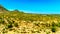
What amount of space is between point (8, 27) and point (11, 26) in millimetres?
505

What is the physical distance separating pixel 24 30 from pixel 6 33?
94.7 inches

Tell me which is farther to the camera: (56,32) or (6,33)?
(56,32)

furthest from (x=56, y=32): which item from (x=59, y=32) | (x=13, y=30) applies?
(x=13, y=30)

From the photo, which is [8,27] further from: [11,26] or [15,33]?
[15,33]

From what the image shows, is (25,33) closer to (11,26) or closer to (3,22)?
(11,26)

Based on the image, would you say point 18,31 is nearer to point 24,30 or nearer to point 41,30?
point 24,30

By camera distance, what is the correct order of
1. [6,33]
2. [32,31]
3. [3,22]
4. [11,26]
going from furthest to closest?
[3,22]
[11,26]
[32,31]
[6,33]

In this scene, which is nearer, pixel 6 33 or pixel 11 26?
pixel 6 33

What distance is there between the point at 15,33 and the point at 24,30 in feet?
5.51

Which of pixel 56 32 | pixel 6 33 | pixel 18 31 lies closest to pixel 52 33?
pixel 56 32

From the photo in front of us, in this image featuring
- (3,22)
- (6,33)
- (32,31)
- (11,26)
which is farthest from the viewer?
(3,22)

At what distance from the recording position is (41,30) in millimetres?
21188

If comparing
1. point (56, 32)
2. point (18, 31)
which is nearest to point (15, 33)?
point (18, 31)

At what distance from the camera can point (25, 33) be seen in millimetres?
19281
